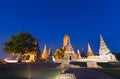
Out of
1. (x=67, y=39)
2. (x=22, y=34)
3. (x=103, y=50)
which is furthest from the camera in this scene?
Result: (x=67, y=39)

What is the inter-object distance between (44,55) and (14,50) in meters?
44.1

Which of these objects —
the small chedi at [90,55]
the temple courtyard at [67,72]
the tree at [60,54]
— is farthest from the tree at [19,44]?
the tree at [60,54]

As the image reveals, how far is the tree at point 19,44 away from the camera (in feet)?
147

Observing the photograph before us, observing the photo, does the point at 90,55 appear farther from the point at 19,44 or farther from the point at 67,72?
the point at 67,72

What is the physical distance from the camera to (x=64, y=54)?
254 ft

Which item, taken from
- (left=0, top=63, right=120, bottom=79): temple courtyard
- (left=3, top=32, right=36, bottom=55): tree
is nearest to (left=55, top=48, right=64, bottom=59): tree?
(left=3, top=32, right=36, bottom=55): tree

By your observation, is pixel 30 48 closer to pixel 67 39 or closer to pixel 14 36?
pixel 14 36

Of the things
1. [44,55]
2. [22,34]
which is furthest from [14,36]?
[44,55]

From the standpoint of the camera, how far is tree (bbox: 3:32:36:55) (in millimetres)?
44719

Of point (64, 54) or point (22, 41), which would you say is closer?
point (22, 41)

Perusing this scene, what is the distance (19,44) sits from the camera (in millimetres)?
44688

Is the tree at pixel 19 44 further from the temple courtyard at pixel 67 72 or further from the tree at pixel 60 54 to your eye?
the tree at pixel 60 54

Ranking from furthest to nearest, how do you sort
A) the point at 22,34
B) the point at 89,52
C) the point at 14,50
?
the point at 89,52, the point at 22,34, the point at 14,50

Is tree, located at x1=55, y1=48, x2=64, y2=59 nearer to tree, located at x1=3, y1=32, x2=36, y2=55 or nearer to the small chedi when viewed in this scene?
the small chedi
